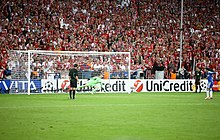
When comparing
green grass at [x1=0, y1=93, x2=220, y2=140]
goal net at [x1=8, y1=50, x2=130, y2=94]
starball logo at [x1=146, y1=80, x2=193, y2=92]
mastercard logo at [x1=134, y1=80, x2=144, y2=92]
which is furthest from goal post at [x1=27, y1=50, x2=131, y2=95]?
green grass at [x1=0, y1=93, x2=220, y2=140]

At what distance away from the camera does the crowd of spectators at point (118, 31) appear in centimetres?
4178

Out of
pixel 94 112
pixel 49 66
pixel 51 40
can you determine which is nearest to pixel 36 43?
pixel 51 40

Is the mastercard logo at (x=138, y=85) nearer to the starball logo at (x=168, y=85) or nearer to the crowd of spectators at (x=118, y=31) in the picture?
the starball logo at (x=168, y=85)

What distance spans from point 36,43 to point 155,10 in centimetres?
1458

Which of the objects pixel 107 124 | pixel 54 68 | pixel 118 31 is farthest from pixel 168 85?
pixel 107 124

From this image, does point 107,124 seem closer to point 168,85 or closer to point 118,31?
point 168,85

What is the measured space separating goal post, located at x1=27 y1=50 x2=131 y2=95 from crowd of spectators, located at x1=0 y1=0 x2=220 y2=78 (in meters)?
0.41

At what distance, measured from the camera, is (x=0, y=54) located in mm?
38344

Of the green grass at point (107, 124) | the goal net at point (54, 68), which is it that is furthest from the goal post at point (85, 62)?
the green grass at point (107, 124)

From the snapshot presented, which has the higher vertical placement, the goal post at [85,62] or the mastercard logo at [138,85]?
the goal post at [85,62]

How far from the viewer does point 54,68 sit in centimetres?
3716

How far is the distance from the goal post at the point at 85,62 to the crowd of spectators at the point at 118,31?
0.41m

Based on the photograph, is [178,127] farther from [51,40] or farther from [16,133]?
[51,40]

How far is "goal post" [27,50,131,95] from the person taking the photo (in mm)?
37000
